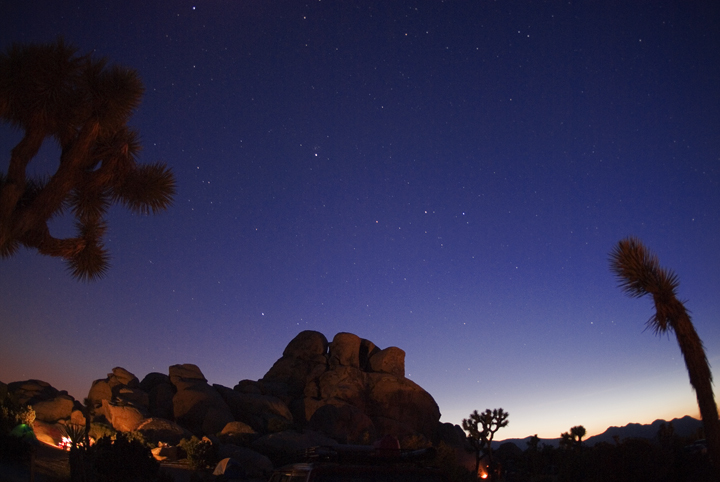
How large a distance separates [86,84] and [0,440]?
10522 millimetres

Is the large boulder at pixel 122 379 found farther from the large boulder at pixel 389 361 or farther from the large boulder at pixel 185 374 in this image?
the large boulder at pixel 389 361

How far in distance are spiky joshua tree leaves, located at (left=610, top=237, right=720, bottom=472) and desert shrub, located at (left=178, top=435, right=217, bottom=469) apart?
16472 mm

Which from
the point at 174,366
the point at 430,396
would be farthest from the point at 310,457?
the point at 430,396

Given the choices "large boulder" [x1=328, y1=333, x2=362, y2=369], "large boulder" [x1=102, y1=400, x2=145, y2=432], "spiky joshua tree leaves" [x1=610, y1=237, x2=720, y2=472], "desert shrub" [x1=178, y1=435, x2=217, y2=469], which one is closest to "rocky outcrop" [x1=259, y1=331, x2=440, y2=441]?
"large boulder" [x1=328, y1=333, x2=362, y2=369]

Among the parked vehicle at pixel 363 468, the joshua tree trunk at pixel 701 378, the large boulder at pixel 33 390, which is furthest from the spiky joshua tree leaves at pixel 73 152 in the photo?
the large boulder at pixel 33 390

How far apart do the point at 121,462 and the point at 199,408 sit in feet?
52.6

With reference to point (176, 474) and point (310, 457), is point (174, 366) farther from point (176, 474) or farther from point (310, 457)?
point (310, 457)

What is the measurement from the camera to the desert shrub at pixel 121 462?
13422 millimetres

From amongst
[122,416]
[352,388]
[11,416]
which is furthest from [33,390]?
[352,388]

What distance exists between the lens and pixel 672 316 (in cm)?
1281

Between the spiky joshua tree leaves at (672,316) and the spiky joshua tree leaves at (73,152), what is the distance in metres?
12.7

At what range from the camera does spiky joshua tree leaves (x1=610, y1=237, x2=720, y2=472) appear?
11734 millimetres

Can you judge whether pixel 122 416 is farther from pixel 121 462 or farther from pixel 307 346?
pixel 307 346

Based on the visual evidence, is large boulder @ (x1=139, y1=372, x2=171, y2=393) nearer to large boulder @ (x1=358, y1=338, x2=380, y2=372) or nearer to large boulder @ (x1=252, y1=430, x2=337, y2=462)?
large boulder @ (x1=252, y1=430, x2=337, y2=462)
